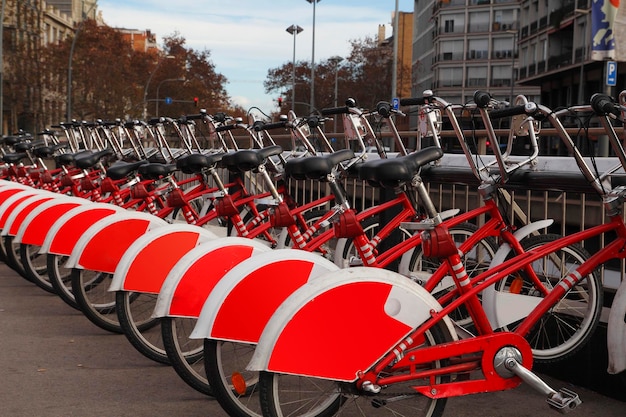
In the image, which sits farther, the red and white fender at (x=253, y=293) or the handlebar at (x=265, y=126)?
the handlebar at (x=265, y=126)

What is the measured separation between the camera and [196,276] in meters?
5.07

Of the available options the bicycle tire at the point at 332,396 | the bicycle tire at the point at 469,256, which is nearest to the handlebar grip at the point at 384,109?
the bicycle tire at the point at 469,256

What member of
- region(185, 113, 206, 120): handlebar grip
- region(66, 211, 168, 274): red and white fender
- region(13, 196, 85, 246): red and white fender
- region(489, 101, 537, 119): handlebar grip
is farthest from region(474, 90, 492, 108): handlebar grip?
region(185, 113, 206, 120): handlebar grip

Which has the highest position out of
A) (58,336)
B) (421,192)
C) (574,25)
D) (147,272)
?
(574,25)

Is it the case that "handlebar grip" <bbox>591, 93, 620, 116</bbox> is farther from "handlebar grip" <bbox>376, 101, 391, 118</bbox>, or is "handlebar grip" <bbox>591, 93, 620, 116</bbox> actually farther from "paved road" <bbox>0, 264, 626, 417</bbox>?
"handlebar grip" <bbox>376, 101, 391, 118</bbox>

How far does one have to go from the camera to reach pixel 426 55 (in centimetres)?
11006

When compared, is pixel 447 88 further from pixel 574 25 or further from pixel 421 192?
pixel 421 192

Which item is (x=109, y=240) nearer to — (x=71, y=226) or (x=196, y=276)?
(x=71, y=226)

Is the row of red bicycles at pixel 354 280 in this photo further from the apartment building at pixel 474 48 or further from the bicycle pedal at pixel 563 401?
the apartment building at pixel 474 48

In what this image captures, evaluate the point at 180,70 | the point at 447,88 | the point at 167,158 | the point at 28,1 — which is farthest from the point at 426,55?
the point at 167,158

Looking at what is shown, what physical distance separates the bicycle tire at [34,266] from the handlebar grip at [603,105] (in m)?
4.99

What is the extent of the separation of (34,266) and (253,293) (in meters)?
4.04

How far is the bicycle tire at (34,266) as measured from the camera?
8.01m

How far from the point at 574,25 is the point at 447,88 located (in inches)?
1680
